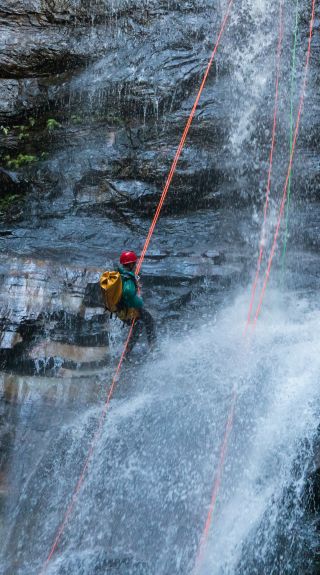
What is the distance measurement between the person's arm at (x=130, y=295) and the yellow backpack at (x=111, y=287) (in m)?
0.11

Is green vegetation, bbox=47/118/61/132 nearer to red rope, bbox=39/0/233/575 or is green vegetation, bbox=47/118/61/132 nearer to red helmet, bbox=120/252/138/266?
red rope, bbox=39/0/233/575

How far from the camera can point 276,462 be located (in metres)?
6.27

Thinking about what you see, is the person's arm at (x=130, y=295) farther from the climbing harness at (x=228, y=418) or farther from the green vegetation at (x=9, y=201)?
the green vegetation at (x=9, y=201)

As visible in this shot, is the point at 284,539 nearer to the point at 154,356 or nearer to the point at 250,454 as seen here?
the point at 250,454

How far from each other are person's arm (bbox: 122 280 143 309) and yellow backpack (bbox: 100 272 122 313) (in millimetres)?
106

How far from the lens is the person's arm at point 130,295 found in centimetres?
717

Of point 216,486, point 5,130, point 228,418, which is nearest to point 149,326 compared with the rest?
point 228,418

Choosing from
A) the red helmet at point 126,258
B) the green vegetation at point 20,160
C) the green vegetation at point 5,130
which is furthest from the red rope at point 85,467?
the green vegetation at point 5,130

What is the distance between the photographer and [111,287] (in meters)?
6.93

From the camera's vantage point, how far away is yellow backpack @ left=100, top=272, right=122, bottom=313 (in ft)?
22.7

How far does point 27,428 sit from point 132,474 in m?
1.74

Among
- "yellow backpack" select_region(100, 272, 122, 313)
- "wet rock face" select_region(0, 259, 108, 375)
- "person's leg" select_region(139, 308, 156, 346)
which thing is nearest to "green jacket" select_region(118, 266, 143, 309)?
"yellow backpack" select_region(100, 272, 122, 313)

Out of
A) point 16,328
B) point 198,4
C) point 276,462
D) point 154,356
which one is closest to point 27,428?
point 16,328

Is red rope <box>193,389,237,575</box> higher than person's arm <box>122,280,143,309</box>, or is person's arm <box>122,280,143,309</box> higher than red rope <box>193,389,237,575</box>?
person's arm <box>122,280,143,309</box>
